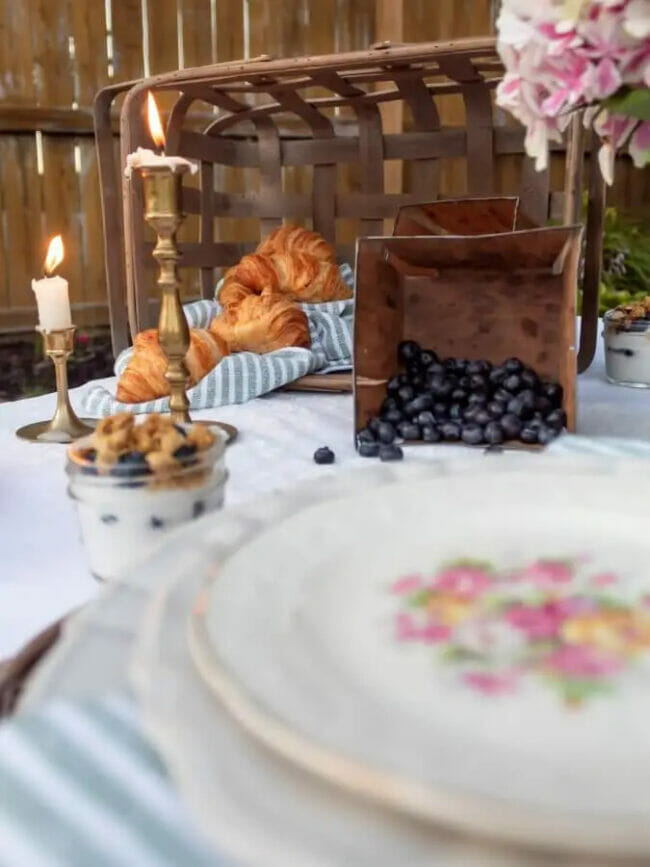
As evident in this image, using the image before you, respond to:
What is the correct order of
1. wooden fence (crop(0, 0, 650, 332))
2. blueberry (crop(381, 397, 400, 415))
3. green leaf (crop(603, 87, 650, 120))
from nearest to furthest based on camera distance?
green leaf (crop(603, 87, 650, 120)) < blueberry (crop(381, 397, 400, 415)) < wooden fence (crop(0, 0, 650, 332))

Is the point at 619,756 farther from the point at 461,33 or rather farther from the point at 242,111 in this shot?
the point at 461,33

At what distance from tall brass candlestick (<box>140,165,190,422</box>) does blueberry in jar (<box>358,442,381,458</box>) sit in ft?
0.63

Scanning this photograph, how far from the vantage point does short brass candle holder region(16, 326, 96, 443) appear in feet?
3.29

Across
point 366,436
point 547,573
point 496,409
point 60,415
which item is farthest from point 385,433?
point 547,573

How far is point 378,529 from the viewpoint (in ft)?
1.44

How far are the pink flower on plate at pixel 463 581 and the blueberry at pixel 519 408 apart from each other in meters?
0.57

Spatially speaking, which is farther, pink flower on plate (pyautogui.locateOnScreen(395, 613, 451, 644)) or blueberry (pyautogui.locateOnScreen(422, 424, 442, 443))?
blueberry (pyautogui.locateOnScreen(422, 424, 442, 443))

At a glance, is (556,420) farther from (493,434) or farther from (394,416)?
(394,416)

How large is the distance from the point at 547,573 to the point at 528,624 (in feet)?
0.19

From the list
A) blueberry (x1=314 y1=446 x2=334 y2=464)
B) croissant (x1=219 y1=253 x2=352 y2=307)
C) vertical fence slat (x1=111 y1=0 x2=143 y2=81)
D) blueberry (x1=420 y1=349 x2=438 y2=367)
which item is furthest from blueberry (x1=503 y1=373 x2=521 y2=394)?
vertical fence slat (x1=111 y1=0 x2=143 y2=81)

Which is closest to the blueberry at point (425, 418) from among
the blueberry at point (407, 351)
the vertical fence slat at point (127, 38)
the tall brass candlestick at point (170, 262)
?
the blueberry at point (407, 351)

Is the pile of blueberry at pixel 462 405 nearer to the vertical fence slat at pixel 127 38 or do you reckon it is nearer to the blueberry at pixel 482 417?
the blueberry at pixel 482 417

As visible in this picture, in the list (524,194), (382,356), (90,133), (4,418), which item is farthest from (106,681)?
(90,133)

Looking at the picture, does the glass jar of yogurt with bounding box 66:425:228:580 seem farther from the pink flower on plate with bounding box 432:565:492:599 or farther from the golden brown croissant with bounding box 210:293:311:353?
the golden brown croissant with bounding box 210:293:311:353
